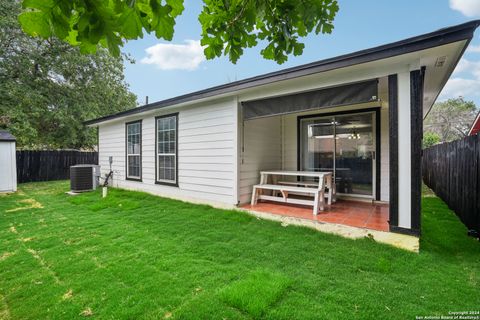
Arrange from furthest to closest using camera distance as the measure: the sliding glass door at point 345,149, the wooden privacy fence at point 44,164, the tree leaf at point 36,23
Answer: the wooden privacy fence at point 44,164, the sliding glass door at point 345,149, the tree leaf at point 36,23

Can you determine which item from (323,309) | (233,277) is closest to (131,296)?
(233,277)

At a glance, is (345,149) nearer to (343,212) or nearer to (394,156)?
(343,212)

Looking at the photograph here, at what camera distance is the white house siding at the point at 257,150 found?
5.27m

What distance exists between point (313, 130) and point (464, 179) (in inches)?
118

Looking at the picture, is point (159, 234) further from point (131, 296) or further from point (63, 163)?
point (63, 163)

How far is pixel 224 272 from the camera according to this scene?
8.40 ft

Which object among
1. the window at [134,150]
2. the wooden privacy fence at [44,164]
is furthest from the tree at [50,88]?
the window at [134,150]

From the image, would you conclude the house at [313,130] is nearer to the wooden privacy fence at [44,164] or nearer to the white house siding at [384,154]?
the white house siding at [384,154]

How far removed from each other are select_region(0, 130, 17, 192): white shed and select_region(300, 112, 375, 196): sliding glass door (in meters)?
9.25

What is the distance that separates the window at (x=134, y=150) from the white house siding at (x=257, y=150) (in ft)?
12.6

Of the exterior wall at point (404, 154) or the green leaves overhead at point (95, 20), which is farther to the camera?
the exterior wall at point (404, 154)

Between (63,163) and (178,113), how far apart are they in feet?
30.9

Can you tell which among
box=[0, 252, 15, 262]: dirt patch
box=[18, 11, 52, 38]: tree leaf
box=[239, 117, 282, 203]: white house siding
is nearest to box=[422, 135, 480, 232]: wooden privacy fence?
box=[239, 117, 282, 203]: white house siding

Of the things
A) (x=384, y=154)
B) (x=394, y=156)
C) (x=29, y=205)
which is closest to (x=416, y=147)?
(x=394, y=156)
